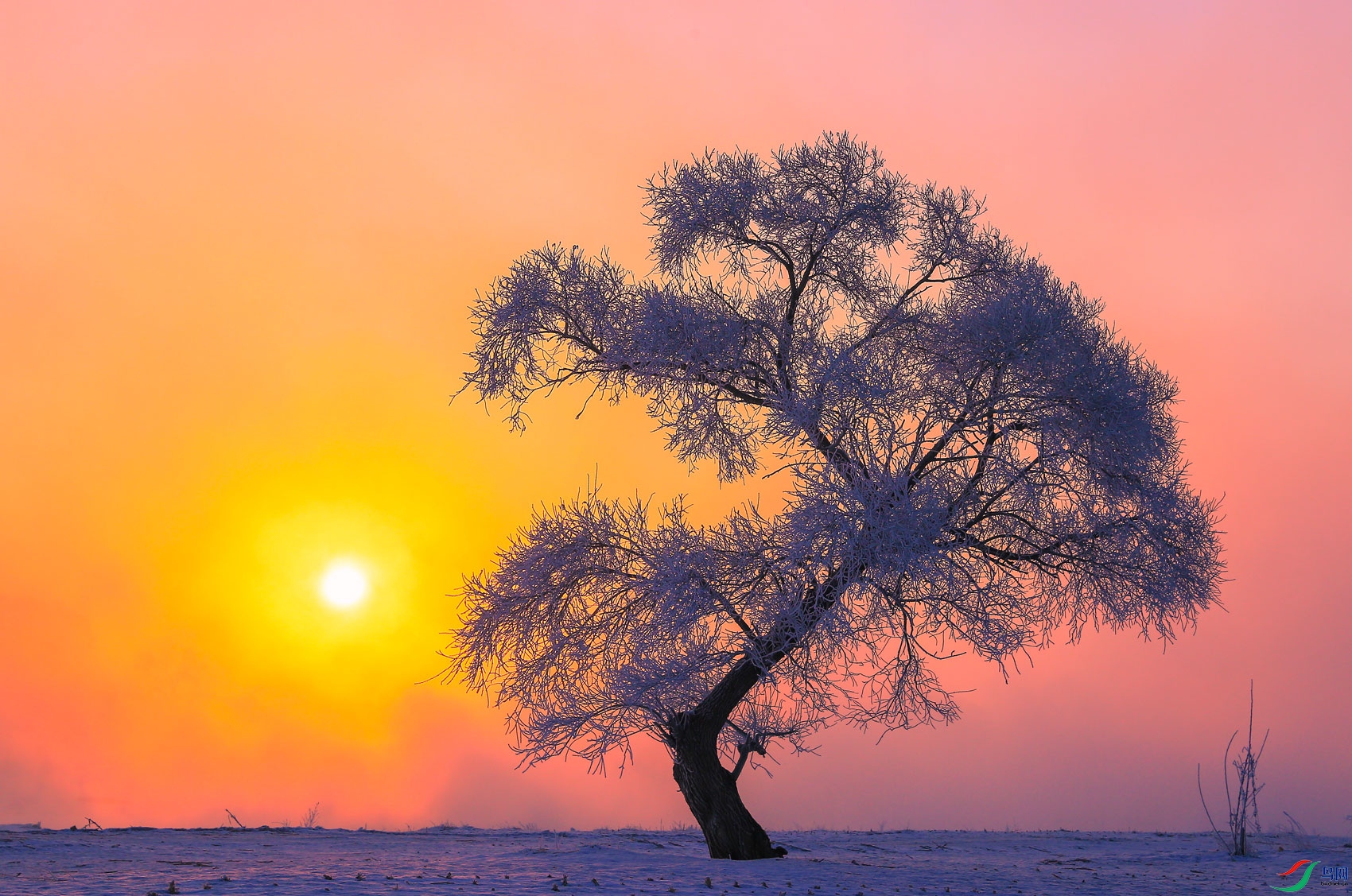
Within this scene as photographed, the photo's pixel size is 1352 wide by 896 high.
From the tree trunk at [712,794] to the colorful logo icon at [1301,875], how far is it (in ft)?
17.7

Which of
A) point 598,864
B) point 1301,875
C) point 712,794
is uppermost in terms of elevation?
point 712,794

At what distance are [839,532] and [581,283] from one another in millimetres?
5281

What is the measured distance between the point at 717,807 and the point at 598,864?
1549mm

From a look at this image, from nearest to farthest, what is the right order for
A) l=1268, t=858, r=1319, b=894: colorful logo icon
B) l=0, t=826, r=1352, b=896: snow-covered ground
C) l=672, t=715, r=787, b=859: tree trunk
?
l=0, t=826, r=1352, b=896: snow-covered ground
l=1268, t=858, r=1319, b=894: colorful logo icon
l=672, t=715, r=787, b=859: tree trunk

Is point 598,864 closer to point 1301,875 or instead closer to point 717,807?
point 717,807

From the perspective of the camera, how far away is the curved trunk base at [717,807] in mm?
11859

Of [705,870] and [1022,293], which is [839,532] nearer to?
[705,870]

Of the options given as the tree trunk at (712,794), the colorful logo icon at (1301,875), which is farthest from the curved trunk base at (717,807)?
the colorful logo icon at (1301,875)

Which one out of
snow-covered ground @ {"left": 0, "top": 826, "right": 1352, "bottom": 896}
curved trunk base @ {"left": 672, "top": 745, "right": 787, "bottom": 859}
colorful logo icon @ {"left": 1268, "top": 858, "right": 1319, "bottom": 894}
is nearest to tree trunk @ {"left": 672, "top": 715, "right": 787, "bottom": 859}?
curved trunk base @ {"left": 672, "top": 745, "right": 787, "bottom": 859}

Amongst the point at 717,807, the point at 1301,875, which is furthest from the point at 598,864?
the point at 1301,875

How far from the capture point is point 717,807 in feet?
39.2

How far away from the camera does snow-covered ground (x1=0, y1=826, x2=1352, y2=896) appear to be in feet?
30.5

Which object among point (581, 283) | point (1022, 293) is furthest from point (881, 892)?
point (581, 283)

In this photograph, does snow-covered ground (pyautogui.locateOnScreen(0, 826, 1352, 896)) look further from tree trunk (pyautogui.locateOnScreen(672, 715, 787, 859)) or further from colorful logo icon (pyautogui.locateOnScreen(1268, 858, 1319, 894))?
tree trunk (pyautogui.locateOnScreen(672, 715, 787, 859))
